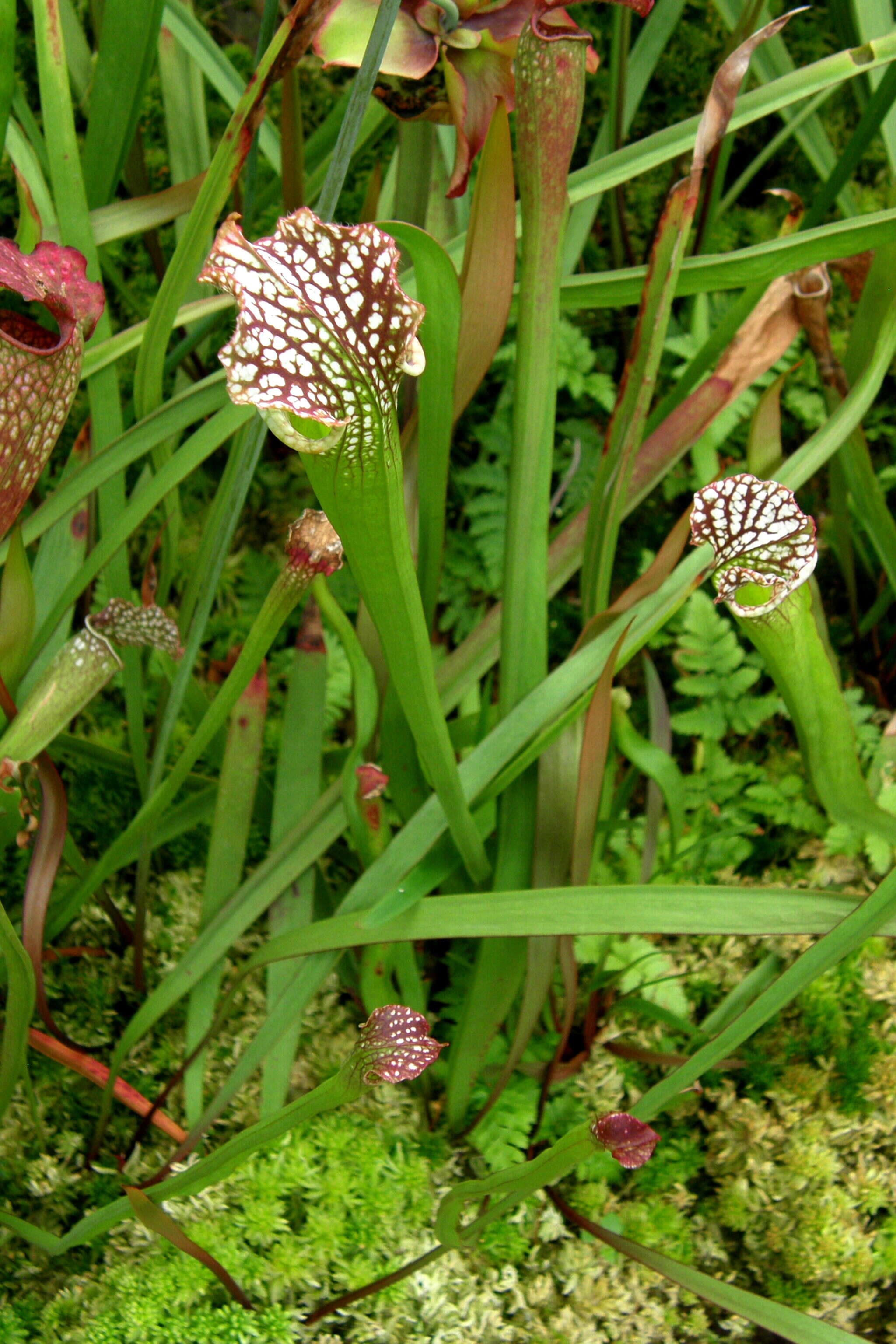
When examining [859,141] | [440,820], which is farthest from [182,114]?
[440,820]

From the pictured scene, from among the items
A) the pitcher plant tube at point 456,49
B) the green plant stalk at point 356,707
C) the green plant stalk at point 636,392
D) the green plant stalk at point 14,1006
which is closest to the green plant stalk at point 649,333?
the green plant stalk at point 636,392

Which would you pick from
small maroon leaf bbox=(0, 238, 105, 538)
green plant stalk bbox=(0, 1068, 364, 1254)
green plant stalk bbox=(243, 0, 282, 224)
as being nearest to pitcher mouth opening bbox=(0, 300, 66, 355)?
small maroon leaf bbox=(0, 238, 105, 538)

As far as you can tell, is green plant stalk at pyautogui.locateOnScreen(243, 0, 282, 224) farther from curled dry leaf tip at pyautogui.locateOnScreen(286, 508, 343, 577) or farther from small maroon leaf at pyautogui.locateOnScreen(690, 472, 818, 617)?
small maroon leaf at pyautogui.locateOnScreen(690, 472, 818, 617)

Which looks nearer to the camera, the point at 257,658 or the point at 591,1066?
the point at 257,658

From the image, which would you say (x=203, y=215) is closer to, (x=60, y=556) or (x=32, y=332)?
(x=32, y=332)

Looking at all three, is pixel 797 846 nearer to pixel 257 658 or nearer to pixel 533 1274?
pixel 533 1274

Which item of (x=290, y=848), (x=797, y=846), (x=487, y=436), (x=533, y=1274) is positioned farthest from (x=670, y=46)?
(x=533, y=1274)

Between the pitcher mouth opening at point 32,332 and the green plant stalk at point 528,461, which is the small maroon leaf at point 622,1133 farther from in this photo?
the pitcher mouth opening at point 32,332
